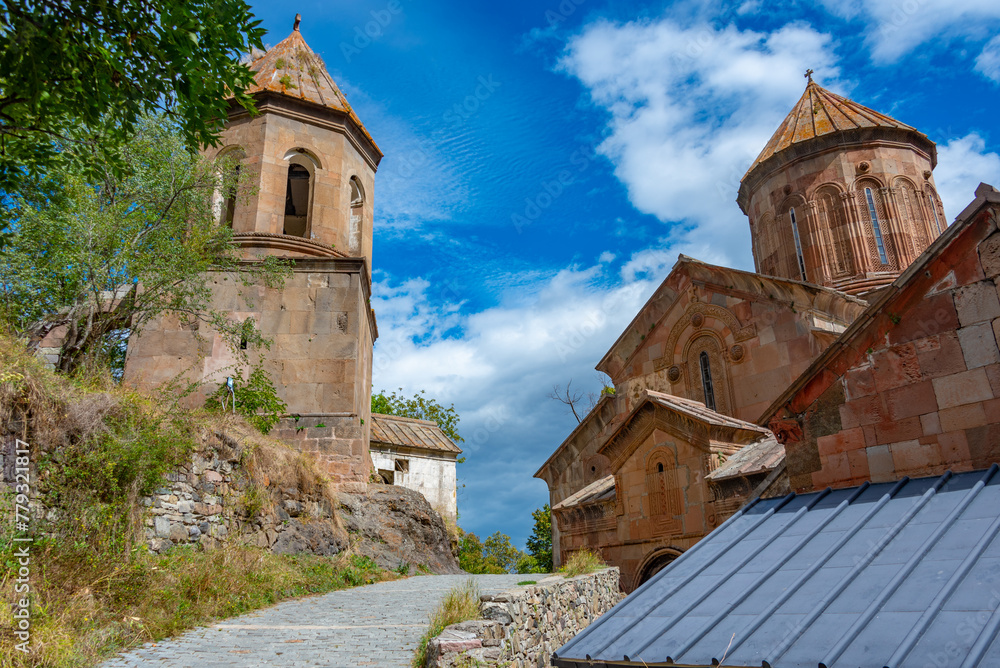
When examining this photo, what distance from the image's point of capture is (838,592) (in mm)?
3381

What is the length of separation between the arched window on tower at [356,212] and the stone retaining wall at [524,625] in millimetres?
7965

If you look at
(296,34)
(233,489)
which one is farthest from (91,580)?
(296,34)

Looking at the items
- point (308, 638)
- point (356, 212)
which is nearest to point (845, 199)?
point (356, 212)

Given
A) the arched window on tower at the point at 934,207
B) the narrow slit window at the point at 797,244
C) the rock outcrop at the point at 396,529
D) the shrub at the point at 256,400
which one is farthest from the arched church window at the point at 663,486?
the arched window on tower at the point at 934,207

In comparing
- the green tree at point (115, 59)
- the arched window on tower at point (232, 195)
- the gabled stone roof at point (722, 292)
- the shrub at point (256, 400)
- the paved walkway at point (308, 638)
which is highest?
the arched window on tower at point (232, 195)

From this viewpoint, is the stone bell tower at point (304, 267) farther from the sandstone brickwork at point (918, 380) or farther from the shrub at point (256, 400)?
the sandstone brickwork at point (918, 380)

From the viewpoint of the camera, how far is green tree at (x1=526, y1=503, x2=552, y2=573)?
1022 inches

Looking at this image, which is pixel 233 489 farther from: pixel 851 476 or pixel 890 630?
pixel 890 630

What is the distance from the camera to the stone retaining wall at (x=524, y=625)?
4.79 meters

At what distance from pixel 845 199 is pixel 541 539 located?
56.5 ft

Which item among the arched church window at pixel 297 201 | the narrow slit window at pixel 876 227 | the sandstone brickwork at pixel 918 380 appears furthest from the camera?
the narrow slit window at pixel 876 227

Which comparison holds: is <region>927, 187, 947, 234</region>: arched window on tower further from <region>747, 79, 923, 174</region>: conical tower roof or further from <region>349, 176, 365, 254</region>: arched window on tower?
<region>349, 176, 365, 254</region>: arched window on tower

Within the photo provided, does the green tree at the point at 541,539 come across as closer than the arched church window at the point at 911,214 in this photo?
No

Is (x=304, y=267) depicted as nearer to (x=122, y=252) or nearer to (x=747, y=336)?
(x=122, y=252)
